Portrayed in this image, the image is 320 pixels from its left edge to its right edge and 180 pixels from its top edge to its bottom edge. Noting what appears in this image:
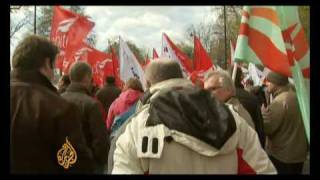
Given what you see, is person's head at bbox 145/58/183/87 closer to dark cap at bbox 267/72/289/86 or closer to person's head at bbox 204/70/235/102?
person's head at bbox 204/70/235/102

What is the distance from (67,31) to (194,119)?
7.05 meters

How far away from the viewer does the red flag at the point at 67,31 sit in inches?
371

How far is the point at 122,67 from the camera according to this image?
10633 millimetres

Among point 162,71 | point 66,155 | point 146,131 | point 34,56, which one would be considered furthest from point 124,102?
point 146,131

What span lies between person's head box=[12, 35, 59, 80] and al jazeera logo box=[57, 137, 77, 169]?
41 cm

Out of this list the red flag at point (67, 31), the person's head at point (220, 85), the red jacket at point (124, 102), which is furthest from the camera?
the red flag at point (67, 31)

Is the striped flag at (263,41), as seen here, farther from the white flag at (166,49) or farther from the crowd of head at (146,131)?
the white flag at (166,49)

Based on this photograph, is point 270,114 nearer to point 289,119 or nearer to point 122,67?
point 289,119

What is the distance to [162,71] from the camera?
339cm

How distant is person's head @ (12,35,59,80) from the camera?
3.19 metres

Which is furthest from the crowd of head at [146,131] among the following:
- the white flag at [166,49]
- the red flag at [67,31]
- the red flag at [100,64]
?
the red flag at [100,64]

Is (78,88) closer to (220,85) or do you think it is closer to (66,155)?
(220,85)

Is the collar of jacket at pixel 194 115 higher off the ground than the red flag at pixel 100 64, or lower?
lower

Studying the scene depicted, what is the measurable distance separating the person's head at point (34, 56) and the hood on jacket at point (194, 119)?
2.26 ft
